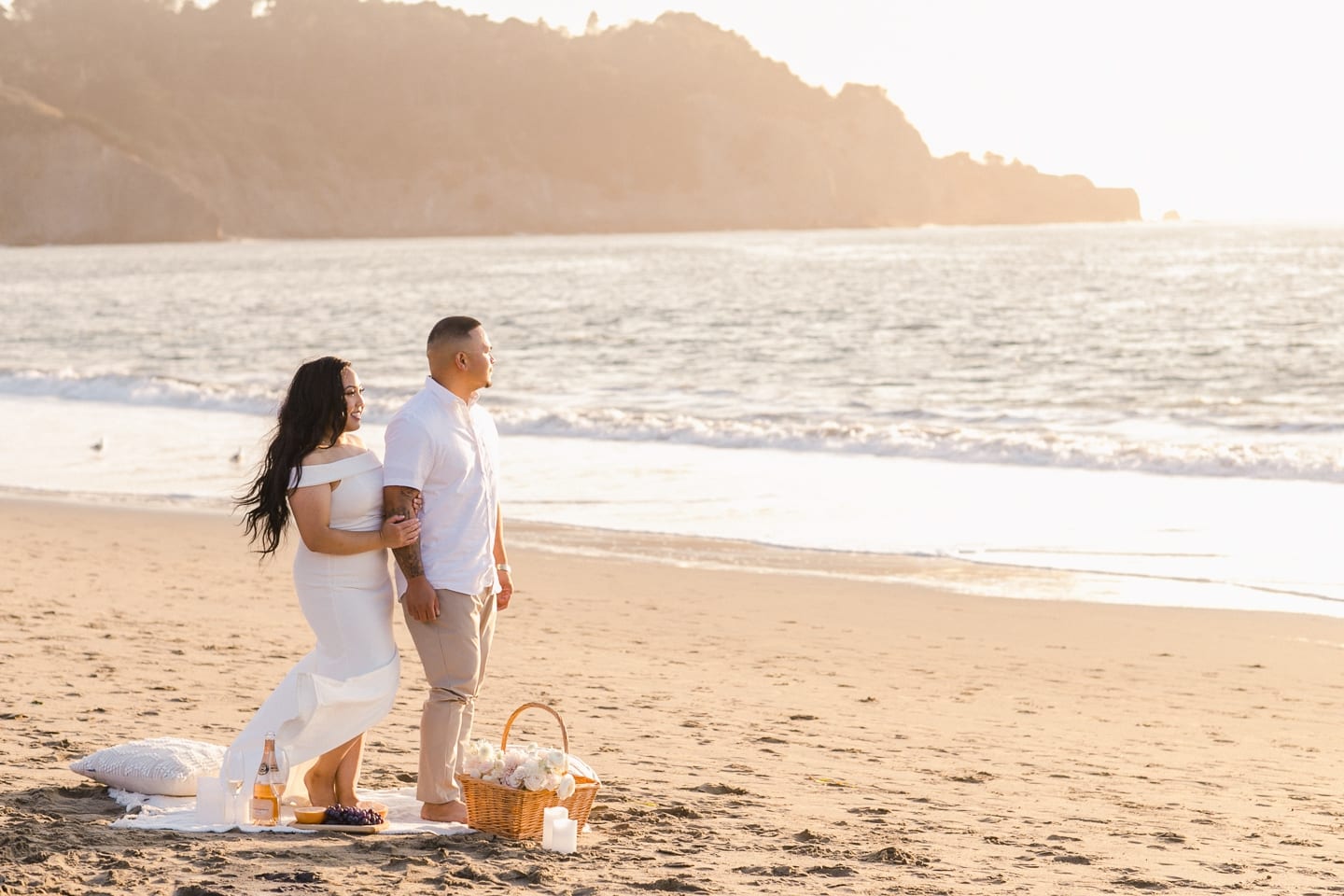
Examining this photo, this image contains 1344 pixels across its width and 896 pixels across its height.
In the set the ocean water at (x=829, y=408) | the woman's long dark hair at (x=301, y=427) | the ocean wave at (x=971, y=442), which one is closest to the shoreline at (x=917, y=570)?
the ocean water at (x=829, y=408)

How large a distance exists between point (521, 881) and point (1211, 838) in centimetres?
244

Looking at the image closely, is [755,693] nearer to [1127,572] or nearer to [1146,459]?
[1127,572]

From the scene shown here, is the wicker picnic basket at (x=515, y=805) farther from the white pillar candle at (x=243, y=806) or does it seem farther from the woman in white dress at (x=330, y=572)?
the white pillar candle at (x=243, y=806)

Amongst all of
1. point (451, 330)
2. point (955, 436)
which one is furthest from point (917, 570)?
point (955, 436)

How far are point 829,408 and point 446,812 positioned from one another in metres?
21.1

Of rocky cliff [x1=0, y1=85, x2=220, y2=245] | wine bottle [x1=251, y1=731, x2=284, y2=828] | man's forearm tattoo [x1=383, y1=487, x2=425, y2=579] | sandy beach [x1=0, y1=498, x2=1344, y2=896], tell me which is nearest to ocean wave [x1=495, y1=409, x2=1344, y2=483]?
sandy beach [x1=0, y1=498, x2=1344, y2=896]

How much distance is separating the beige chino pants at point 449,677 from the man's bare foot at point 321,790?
0.29m

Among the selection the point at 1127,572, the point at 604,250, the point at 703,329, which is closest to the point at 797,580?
the point at 1127,572

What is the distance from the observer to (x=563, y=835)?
4934mm

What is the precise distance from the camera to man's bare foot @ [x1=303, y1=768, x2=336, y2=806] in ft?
17.0

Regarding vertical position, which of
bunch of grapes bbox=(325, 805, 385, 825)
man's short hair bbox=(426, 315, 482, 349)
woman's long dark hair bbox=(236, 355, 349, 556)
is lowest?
bunch of grapes bbox=(325, 805, 385, 825)

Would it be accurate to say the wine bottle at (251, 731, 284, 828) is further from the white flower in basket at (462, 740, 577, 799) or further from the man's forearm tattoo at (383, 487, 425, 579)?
the man's forearm tattoo at (383, 487, 425, 579)

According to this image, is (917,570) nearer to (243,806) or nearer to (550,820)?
(550,820)

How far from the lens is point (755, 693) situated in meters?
7.66
